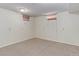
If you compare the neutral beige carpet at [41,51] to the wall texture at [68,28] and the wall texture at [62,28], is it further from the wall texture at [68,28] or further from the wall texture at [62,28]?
the wall texture at [62,28]

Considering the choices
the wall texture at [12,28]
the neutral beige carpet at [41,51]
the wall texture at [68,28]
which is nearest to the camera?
the neutral beige carpet at [41,51]

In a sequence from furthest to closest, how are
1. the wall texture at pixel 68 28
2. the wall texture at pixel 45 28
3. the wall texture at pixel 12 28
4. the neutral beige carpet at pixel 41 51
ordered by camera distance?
the wall texture at pixel 45 28 < the wall texture at pixel 68 28 < the wall texture at pixel 12 28 < the neutral beige carpet at pixel 41 51

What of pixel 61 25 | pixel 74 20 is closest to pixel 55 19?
pixel 61 25

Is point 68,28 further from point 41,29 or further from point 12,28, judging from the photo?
point 12,28

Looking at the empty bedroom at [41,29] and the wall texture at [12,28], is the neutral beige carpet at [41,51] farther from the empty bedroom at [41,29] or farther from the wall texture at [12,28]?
the wall texture at [12,28]

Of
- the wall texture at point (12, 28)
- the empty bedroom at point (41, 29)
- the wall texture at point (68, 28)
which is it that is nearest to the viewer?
the empty bedroom at point (41, 29)

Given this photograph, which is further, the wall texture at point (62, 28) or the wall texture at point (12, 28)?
the wall texture at point (62, 28)

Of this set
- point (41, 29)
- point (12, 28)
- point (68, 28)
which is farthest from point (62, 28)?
point (12, 28)

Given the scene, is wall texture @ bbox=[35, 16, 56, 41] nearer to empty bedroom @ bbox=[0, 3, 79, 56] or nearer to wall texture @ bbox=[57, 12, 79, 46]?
empty bedroom @ bbox=[0, 3, 79, 56]

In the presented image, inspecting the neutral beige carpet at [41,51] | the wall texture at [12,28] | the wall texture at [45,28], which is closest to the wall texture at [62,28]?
the wall texture at [45,28]

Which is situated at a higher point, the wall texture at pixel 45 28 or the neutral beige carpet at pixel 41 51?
the wall texture at pixel 45 28

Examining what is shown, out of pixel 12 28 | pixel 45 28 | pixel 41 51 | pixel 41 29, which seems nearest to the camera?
pixel 41 51

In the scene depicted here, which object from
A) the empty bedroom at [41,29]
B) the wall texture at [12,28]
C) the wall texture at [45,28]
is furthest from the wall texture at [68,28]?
the wall texture at [12,28]

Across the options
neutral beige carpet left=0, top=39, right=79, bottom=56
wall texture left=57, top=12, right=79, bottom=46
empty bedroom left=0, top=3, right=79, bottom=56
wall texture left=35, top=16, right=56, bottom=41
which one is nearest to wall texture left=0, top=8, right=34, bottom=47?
empty bedroom left=0, top=3, right=79, bottom=56
